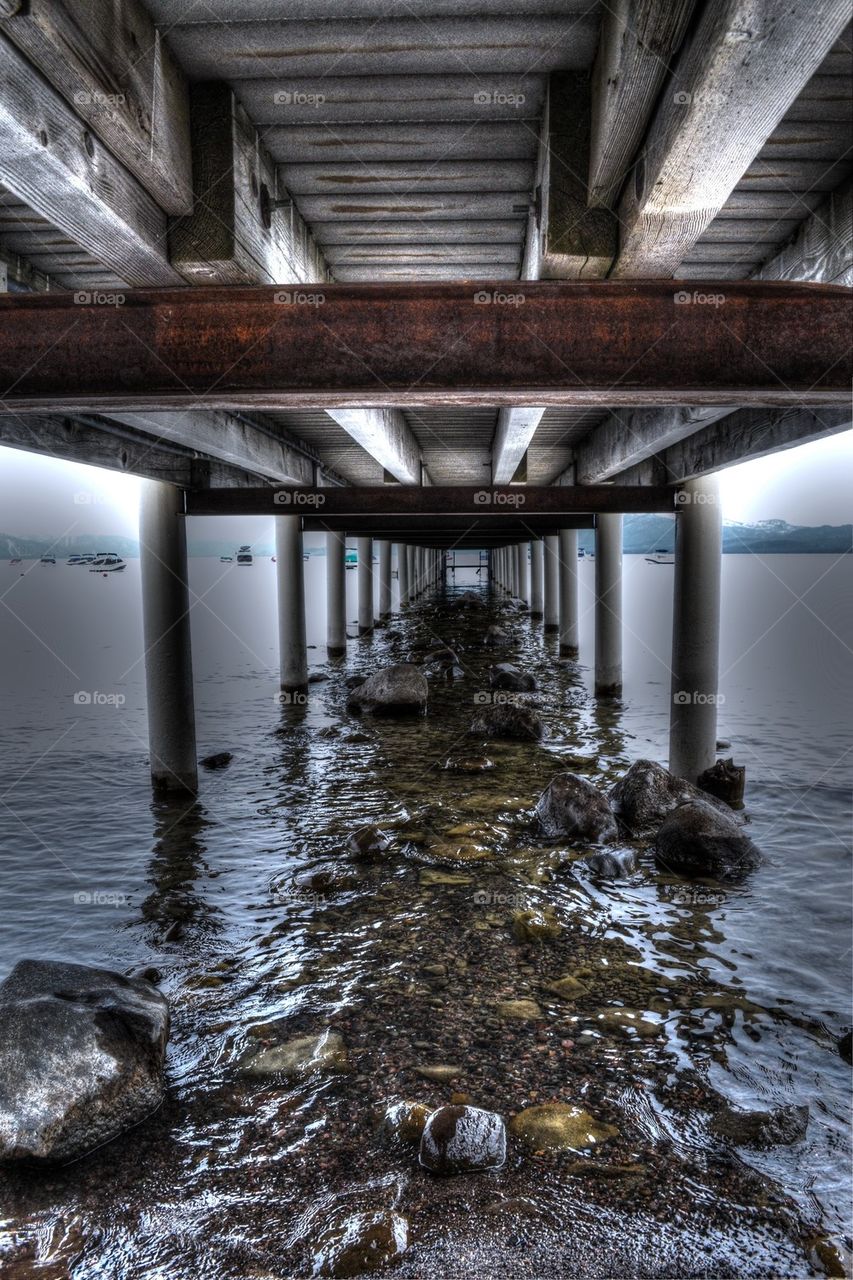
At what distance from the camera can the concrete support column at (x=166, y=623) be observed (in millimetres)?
8867

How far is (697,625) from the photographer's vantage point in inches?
344

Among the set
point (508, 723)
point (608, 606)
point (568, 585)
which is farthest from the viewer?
point (568, 585)

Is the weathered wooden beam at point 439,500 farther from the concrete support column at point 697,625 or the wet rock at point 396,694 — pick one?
the wet rock at point 396,694

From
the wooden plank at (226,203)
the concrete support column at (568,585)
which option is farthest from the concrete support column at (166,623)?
the concrete support column at (568,585)

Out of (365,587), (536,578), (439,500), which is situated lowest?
(365,587)

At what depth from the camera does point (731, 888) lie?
20.5 feet

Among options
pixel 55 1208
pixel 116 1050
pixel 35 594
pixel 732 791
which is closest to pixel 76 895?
pixel 116 1050

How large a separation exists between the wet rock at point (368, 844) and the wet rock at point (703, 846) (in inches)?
98.7

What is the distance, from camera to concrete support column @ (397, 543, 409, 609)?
4028cm

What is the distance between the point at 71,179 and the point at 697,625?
7.79m

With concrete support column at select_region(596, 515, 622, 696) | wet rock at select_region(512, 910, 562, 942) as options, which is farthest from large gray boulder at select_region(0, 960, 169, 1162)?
concrete support column at select_region(596, 515, 622, 696)

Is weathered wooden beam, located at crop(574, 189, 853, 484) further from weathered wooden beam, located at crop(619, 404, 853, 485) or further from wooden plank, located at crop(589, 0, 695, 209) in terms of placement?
wooden plank, located at crop(589, 0, 695, 209)

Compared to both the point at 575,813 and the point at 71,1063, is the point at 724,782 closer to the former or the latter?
the point at 575,813

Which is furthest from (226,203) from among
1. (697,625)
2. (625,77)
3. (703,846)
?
(697,625)
